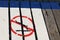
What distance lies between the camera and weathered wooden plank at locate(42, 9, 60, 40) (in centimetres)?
160

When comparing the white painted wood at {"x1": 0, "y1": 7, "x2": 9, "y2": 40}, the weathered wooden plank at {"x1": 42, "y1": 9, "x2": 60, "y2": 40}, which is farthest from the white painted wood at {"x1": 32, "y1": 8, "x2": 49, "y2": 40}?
the white painted wood at {"x1": 0, "y1": 7, "x2": 9, "y2": 40}

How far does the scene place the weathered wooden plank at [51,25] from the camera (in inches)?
62.8

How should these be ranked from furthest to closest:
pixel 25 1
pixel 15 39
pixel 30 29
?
pixel 25 1 → pixel 30 29 → pixel 15 39

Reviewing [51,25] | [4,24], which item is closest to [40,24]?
[51,25]

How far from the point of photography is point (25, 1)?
6.42 ft

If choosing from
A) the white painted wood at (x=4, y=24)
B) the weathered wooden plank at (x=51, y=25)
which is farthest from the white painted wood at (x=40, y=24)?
the white painted wood at (x=4, y=24)

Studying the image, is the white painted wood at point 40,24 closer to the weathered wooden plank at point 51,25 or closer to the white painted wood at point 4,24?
the weathered wooden plank at point 51,25

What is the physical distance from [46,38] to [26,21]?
0.97ft

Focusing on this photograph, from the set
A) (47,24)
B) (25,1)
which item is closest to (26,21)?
(47,24)

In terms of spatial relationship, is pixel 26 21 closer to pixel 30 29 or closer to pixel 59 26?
pixel 30 29

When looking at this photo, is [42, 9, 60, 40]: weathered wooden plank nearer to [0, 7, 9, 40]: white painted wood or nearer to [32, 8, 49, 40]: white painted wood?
[32, 8, 49, 40]: white painted wood

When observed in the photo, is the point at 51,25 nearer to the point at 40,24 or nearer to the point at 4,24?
the point at 40,24

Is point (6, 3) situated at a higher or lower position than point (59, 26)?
higher

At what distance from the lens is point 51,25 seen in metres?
1.70
